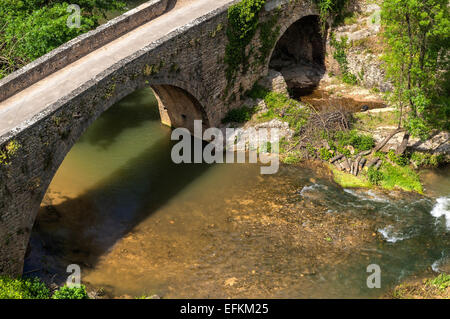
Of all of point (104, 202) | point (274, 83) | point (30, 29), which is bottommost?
A: point (104, 202)

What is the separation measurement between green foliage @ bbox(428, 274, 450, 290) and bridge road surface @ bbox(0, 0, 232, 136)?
12.8m

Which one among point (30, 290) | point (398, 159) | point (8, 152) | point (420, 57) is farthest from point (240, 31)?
point (30, 290)

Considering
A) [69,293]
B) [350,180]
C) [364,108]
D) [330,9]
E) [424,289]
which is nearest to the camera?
[69,293]

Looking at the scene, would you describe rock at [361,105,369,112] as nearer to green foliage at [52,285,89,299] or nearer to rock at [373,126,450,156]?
rock at [373,126,450,156]

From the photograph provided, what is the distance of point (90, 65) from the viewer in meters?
19.3

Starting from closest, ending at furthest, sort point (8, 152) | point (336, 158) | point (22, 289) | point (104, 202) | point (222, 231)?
point (8, 152)
point (22, 289)
point (222, 231)
point (104, 202)
point (336, 158)

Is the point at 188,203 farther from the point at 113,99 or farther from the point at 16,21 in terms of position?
the point at 16,21

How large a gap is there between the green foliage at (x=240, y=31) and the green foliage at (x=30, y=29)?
20.0 feet

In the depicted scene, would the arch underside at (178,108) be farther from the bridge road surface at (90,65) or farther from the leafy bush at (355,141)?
the leafy bush at (355,141)

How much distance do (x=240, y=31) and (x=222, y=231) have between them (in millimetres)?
9001

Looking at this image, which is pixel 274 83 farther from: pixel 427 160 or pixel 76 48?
pixel 76 48

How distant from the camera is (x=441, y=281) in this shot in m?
16.5

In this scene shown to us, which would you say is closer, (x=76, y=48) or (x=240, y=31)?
(x=76, y=48)

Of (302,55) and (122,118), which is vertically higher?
(302,55)
